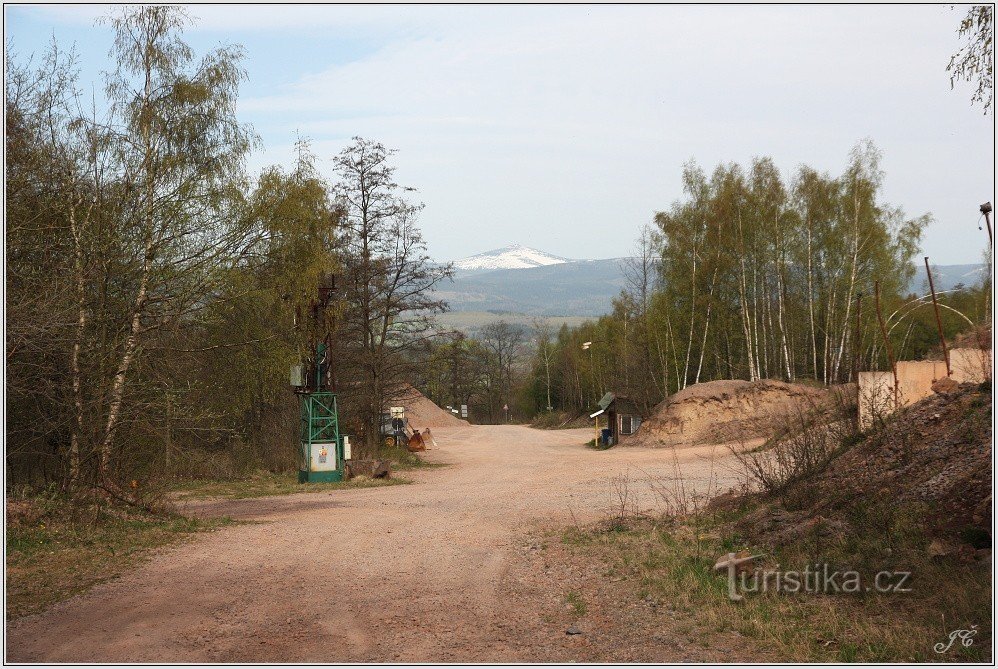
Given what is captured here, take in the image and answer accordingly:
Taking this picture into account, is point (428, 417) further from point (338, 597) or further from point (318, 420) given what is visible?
point (338, 597)

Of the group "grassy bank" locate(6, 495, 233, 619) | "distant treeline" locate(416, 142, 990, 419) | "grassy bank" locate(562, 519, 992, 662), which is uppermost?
"distant treeline" locate(416, 142, 990, 419)

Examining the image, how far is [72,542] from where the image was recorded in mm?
11633

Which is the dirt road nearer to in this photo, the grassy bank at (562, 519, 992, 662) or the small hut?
the grassy bank at (562, 519, 992, 662)

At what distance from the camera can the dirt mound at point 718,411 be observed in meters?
35.9

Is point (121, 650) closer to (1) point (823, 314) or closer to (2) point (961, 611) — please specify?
(2) point (961, 611)

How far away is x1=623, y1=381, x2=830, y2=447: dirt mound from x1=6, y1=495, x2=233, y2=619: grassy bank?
24.4 metres

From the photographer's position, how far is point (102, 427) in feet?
43.1

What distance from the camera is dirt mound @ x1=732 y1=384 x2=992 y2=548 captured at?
8.65 m

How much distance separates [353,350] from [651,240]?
1976 cm

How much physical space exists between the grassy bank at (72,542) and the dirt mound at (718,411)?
962 inches

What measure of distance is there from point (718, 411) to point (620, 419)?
7.46 m

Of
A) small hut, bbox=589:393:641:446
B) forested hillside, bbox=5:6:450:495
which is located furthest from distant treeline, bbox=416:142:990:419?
forested hillside, bbox=5:6:450:495

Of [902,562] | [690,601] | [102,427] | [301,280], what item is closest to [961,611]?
[902,562]
